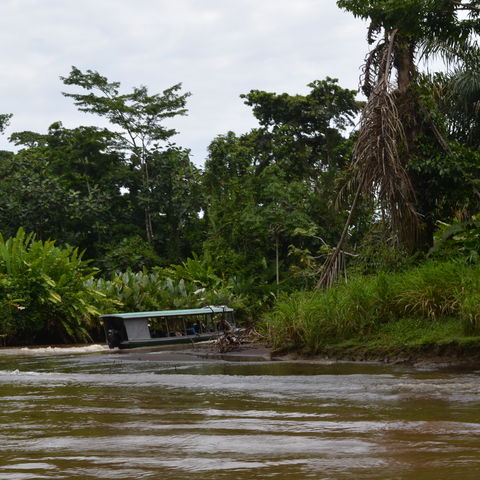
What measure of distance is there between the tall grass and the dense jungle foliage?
0.03m

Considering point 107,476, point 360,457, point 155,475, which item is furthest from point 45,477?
point 360,457

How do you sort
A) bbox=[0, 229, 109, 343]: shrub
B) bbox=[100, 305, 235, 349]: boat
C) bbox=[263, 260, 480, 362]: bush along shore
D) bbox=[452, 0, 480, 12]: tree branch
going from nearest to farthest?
1. bbox=[263, 260, 480, 362]: bush along shore
2. bbox=[452, 0, 480, 12]: tree branch
3. bbox=[100, 305, 235, 349]: boat
4. bbox=[0, 229, 109, 343]: shrub

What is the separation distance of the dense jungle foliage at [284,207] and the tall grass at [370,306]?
0.10ft

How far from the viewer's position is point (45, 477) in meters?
3.79

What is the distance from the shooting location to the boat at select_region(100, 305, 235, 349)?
16.5 m

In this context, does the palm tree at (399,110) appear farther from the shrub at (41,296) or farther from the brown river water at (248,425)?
the shrub at (41,296)

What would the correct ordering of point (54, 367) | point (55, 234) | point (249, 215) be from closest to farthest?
point (54, 367) → point (249, 215) → point (55, 234)

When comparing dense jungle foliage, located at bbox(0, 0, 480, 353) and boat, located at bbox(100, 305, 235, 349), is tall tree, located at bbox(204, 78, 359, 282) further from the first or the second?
A: boat, located at bbox(100, 305, 235, 349)

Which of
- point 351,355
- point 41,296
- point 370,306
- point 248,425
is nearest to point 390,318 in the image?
point 370,306

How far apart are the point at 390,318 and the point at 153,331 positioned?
820cm

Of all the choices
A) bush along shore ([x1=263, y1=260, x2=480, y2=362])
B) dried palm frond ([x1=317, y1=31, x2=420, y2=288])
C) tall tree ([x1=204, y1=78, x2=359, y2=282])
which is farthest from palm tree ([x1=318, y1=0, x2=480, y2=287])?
tall tree ([x1=204, y1=78, x2=359, y2=282])

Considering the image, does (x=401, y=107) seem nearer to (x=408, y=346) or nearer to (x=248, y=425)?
(x=408, y=346)

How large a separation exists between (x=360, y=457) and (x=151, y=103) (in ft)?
99.9

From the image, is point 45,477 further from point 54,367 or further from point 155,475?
point 54,367
